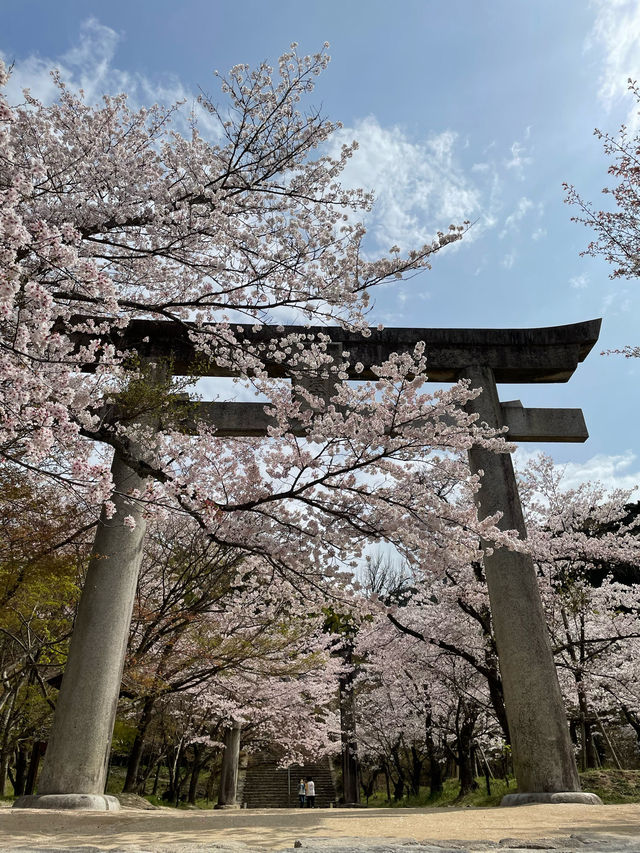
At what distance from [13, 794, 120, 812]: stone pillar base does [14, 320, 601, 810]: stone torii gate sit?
13 mm

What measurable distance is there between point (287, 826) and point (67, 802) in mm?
2527

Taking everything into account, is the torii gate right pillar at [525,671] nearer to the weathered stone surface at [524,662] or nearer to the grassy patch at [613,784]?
the weathered stone surface at [524,662]

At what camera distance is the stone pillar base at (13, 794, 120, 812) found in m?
5.17

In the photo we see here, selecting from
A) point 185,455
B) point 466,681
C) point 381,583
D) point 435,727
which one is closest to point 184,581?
point 185,455

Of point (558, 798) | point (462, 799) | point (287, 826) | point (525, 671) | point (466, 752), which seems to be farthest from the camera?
point (466, 752)

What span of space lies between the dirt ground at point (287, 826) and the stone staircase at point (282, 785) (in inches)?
764

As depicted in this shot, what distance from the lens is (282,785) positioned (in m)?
22.7

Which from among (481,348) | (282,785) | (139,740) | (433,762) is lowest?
(282,785)

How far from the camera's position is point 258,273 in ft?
19.0

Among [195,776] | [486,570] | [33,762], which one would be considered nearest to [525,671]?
[486,570]

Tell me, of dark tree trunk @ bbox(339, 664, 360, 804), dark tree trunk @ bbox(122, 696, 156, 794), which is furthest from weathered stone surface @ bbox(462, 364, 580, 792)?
dark tree trunk @ bbox(339, 664, 360, 804)

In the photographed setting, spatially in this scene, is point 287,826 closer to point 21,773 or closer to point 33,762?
point 33,762

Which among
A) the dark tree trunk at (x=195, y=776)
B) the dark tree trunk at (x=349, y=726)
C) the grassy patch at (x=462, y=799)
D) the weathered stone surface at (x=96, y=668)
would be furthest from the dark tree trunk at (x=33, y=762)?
the weathered stone surface at (x=96, y=668)

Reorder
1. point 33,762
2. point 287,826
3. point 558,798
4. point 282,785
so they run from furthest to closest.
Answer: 1. point 282,785
2. point 33,762
3. point 558,798
4. point 287,826
